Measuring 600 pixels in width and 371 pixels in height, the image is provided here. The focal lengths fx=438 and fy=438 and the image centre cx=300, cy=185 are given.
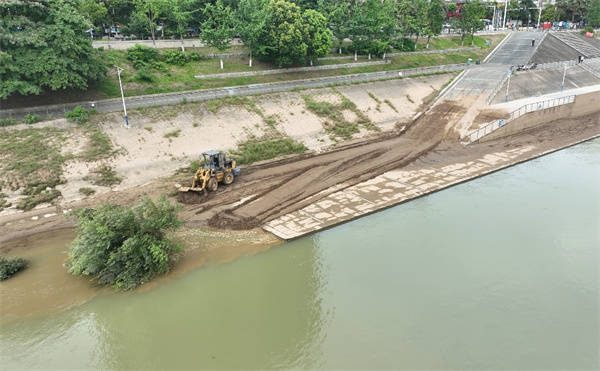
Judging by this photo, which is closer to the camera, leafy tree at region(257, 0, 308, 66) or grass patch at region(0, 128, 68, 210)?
grass patch at region(0, 128, 68, 210)

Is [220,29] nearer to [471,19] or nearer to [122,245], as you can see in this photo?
[122,245]

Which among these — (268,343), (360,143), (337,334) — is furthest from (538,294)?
(360,143)

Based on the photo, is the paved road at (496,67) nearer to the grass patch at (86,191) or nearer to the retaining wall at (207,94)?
the retaining wall at (207,94)

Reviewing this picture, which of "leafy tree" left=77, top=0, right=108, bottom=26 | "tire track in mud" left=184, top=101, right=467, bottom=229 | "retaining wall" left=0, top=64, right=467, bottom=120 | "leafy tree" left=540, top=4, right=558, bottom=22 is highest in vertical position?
"leafy tree" left=540, top=4, right=558, bottom=22

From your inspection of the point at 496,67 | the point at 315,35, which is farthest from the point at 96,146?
the point at 496,67

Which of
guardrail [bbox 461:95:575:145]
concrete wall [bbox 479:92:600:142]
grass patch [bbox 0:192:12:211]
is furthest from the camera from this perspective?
concrete wall [bbox 479:92:600:142]

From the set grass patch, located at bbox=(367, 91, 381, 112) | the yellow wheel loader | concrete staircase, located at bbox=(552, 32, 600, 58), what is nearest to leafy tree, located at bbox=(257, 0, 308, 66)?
grass patch, located at bbox=(367, 91, 381, 112)

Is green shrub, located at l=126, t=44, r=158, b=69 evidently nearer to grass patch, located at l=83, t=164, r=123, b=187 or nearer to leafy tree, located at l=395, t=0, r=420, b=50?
grass patch, located at l=83, t=164, r=123, b=187

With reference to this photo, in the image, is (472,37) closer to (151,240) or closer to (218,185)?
(218,185)
